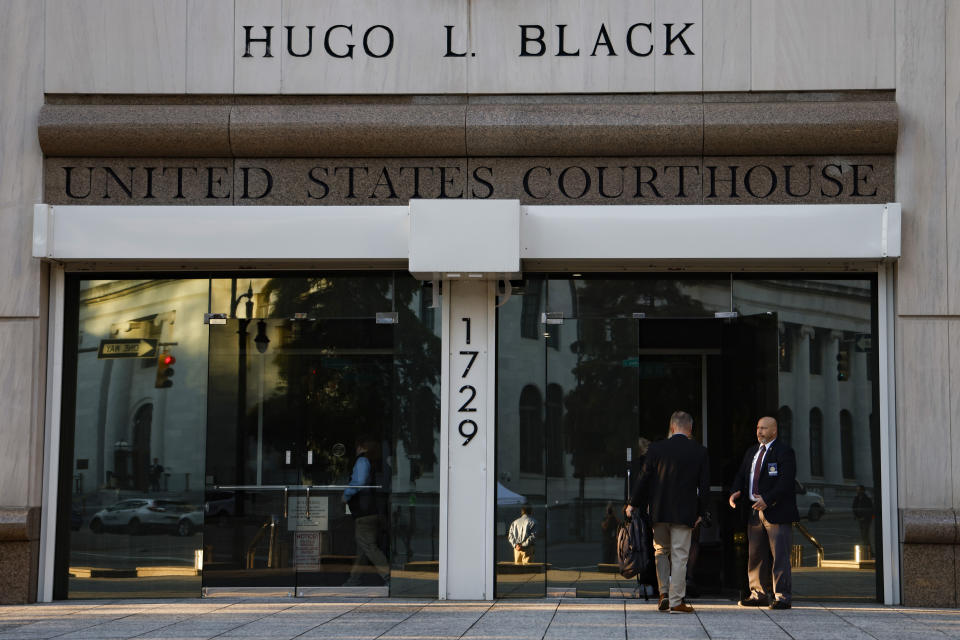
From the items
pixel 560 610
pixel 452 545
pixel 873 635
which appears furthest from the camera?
pixel 452 545

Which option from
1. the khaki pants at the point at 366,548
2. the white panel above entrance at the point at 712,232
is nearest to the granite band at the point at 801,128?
the white panel above entrance at the point at 712,232

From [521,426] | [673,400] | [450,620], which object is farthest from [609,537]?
[450,620]

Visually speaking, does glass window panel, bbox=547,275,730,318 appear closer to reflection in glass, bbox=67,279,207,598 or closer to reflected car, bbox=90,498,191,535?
reflection in glass, bbox=67,279,207,598

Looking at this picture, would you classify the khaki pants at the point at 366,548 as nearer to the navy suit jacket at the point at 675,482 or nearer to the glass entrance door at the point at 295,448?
the glass entrance door at the point at 295,448

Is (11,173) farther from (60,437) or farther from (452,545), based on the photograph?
(452,545)

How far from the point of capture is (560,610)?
432 inches

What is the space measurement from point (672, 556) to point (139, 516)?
16.8 ft

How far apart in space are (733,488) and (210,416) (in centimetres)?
507

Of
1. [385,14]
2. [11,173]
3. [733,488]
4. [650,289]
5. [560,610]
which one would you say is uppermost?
[385,14]

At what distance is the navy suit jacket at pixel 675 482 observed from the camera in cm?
1094

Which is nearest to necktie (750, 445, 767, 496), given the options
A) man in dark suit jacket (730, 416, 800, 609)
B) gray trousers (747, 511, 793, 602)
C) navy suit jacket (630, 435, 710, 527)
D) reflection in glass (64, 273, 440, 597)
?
man in dark suit jacket (730, 416, 800, 609)

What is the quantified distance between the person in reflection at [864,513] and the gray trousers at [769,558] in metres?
0.70

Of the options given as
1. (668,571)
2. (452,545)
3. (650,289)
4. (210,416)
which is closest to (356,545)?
(452,545)

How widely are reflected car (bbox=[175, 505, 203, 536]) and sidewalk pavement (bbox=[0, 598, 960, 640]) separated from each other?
2.16 feet
